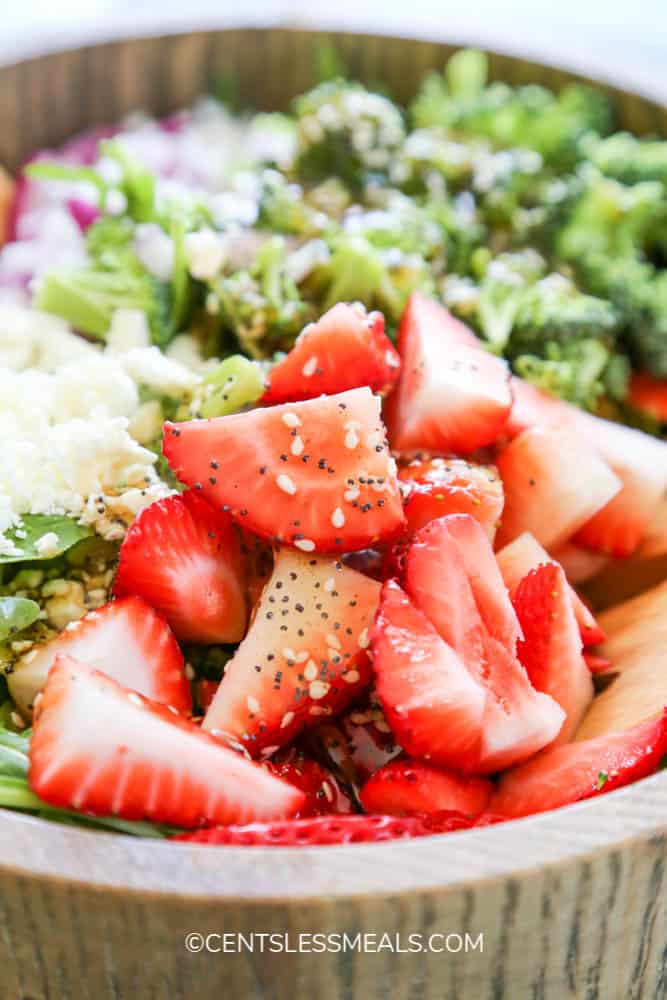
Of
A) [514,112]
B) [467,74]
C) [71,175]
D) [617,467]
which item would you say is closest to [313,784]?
[617,467]

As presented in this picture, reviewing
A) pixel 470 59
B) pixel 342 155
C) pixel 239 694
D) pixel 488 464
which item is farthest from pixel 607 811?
pixel 470 59

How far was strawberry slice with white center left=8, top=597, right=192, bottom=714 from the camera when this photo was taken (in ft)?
3.82

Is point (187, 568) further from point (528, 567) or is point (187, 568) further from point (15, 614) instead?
point (528, 567)

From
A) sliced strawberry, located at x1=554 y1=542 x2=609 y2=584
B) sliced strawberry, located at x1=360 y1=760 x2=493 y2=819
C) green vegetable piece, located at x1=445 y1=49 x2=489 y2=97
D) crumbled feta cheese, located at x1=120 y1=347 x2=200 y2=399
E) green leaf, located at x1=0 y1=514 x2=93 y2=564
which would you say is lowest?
sliced strawberry, located at x1=554 y1=542 x2=609 y2=584

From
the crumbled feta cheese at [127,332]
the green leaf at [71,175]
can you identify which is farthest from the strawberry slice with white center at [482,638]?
the green leaf at [71,175]

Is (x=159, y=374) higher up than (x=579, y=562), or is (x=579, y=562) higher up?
(x=159, y=374)

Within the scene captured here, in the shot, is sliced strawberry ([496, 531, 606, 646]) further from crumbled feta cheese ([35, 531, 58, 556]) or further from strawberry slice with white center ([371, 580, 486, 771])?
crumbled feta cheese ([35, 531, 58, 556])

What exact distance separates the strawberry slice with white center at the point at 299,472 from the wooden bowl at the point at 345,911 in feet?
1.29

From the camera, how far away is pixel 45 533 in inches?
51.8

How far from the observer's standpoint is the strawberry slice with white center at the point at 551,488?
4.88 ft

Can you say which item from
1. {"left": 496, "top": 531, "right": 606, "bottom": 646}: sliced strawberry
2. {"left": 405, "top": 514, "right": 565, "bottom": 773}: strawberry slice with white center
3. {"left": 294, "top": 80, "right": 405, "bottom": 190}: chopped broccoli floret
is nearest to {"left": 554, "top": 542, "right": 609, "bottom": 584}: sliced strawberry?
{"left": 496, "top": 531, "right": 606, "bottom": 646}: sliced strawberry

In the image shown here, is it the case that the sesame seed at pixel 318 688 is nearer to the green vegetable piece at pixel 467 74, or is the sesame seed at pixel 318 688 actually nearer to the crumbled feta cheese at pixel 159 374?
the crumbled feta cheese at pixel 159 374

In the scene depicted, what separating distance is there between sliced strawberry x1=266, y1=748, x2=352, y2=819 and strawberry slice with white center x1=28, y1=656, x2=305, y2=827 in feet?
0.33

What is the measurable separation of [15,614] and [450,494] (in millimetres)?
545
